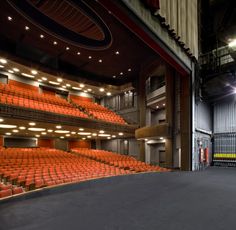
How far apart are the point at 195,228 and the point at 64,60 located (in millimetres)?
11868

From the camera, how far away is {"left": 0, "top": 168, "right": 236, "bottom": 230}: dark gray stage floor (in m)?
2.83

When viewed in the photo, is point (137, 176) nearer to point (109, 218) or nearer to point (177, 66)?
point (109, 218)

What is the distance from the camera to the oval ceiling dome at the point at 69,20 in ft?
25.2

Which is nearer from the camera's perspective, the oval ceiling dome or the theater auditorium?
the theater auditorium

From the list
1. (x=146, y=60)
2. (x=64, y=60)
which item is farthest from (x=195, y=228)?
(x=64, y=60)

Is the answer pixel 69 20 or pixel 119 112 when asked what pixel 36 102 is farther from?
pixel 119 112

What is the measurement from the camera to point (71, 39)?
986cm

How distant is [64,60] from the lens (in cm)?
1265

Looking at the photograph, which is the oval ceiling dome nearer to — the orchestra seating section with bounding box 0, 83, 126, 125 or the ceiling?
the ceiling

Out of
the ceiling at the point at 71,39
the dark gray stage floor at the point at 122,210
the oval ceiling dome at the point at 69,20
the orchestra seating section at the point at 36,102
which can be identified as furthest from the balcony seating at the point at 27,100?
the dark gray stage floor at the point at 122,210

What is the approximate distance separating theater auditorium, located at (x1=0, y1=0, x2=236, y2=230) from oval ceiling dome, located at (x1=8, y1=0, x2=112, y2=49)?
0.05m

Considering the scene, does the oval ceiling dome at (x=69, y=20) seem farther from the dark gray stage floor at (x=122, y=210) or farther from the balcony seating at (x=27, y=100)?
the dark gray stage floor at (x=122, y=210)

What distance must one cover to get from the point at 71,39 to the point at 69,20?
121 cm

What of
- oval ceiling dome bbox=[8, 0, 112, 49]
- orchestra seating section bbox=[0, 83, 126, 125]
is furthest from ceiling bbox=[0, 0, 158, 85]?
orchestra seating section bbox=[0, 83, 126, 125]
